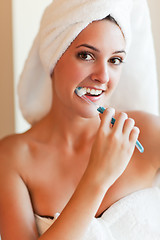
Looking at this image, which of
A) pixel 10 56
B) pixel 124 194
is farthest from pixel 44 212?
pixel 10 56

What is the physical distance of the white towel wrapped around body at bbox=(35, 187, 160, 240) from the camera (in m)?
1.01

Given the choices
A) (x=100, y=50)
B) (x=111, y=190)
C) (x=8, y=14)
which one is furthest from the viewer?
(x=8, y=14)

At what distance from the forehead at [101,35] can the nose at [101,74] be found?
2.1 inches

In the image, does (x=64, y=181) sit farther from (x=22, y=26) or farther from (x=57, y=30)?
(x=22, y=26)

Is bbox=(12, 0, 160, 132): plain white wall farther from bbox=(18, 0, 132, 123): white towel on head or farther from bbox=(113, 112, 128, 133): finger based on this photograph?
bbox=(113, 112, 128, 133): finger

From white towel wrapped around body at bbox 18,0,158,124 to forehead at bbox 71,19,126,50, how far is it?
0.01m

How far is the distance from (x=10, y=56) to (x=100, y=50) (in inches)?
25.4

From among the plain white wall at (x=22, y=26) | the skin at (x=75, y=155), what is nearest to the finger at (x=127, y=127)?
the skin at (x=75, y=155)

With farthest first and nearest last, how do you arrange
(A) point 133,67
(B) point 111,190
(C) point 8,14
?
(C) point 8,14, (A) point 133,67, (B) point 111,190

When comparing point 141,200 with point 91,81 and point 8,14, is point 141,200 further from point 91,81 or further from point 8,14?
point 8,14

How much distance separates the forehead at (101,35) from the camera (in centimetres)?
99

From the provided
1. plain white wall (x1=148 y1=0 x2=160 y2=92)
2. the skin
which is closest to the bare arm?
the skin

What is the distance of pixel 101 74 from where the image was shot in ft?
3.23

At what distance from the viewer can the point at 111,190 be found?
1087 millimetres
